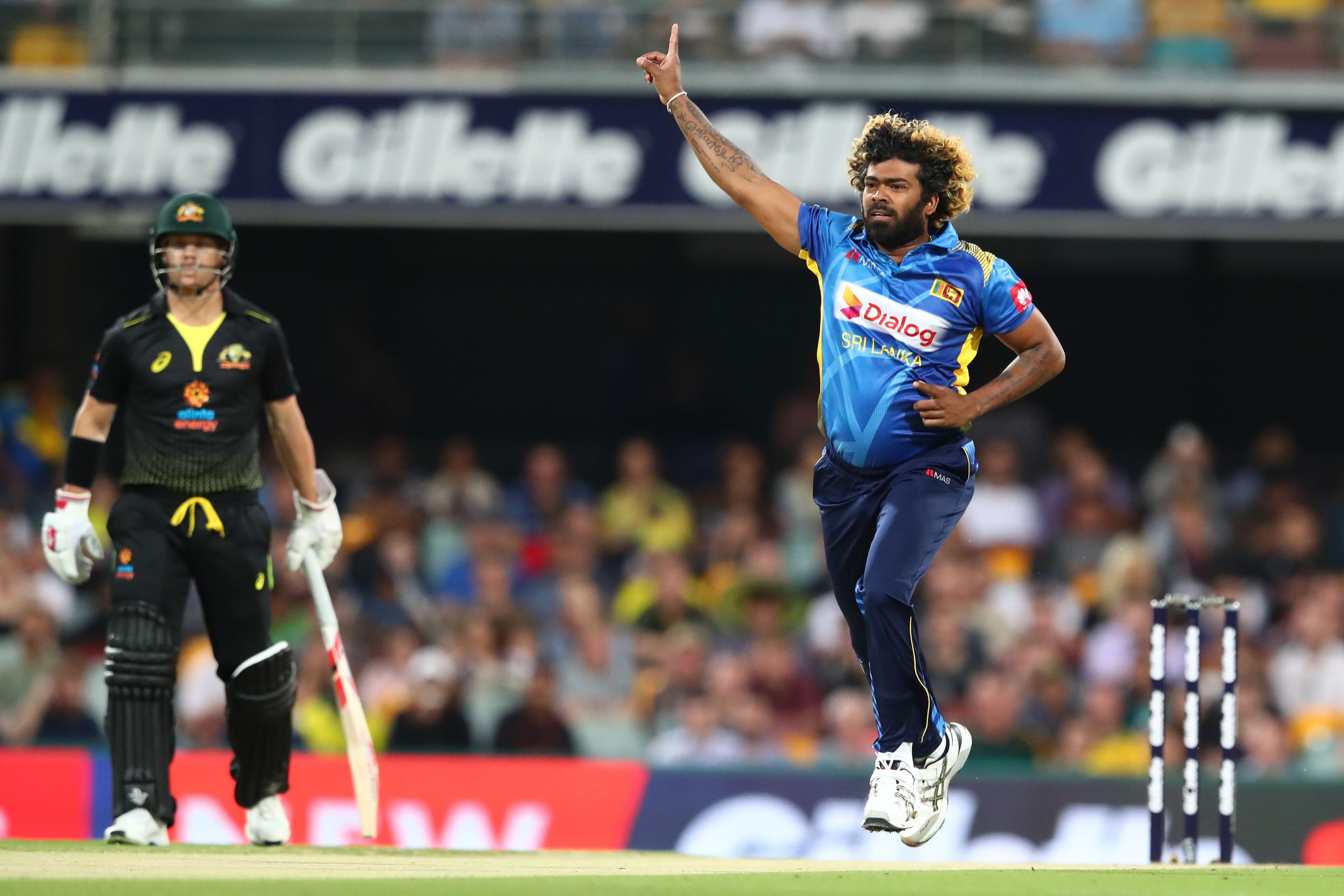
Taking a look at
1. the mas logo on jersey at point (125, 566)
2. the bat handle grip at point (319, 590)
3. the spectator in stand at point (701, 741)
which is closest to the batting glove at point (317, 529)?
the bat handle grip at point (319, 590)

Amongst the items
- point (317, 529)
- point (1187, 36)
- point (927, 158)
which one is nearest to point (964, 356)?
point (927, 158)

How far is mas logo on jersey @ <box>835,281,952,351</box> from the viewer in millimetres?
5926

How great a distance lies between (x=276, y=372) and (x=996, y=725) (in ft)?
16.3

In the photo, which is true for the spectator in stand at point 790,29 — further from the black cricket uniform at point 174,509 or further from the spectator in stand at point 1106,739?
the black cricket uniform at point 174,509

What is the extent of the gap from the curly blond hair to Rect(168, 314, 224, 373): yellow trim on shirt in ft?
7.19

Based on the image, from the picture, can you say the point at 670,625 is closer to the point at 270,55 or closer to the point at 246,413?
the point at 270,55

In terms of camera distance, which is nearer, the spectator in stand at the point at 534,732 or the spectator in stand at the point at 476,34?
the spectator in stand at the point at 534,732

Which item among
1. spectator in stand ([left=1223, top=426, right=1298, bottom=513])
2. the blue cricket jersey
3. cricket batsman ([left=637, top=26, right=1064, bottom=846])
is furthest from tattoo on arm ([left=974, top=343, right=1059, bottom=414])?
spectator in stand ([left=1223, top=426, right=1298, bottom=513])

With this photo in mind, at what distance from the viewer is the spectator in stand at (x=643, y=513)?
1261cm

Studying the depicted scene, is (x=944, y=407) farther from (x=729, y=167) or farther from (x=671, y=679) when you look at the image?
(x=671, y=679)

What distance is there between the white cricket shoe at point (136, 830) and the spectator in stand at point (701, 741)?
4309 millimetres

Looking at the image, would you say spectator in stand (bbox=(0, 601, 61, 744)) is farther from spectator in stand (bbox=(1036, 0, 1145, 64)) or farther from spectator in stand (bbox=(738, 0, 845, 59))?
spectator in stand (bbox=(1036, 0, 1145, 64))

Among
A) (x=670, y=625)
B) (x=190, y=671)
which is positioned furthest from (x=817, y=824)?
(x=190, y=671)

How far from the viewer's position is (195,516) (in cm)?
652
